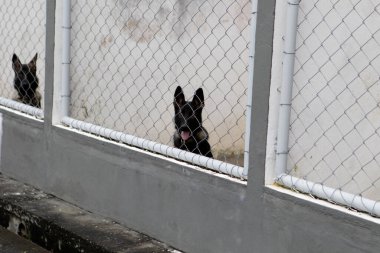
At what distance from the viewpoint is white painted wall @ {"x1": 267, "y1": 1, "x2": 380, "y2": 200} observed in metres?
3.27

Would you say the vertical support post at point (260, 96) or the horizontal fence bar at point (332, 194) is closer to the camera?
the horizontal fence bar at point (332, 194)

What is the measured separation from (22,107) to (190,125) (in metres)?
2.00

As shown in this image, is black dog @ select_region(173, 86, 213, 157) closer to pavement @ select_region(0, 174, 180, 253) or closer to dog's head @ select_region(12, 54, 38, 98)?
pavement @ select_region(0, 174, 180, 253)

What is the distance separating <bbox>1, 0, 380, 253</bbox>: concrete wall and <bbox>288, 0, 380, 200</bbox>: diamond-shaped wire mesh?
0.16 meters

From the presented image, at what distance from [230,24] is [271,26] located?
0.57 metres

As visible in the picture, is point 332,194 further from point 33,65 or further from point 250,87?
point 33,65

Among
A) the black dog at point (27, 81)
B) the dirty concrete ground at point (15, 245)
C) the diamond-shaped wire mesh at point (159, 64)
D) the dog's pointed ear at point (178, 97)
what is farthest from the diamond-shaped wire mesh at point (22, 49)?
the dog's pointed ear at point (178, 97)

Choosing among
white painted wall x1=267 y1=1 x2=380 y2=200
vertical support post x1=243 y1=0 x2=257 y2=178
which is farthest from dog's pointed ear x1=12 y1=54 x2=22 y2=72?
white painted wall x1=267 y1=1 x2=380 y2=200

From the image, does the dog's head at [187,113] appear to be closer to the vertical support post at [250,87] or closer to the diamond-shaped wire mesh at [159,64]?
the diamond-shaped wire mesh at [159,64]

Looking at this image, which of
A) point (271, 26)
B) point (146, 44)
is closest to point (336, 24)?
point (271, 26)

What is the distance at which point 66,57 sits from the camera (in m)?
5.29

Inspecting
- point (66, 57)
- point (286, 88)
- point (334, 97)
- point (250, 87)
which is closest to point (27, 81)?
point (66, 57)

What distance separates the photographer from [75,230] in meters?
4.63

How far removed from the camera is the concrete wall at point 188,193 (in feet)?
11.4
